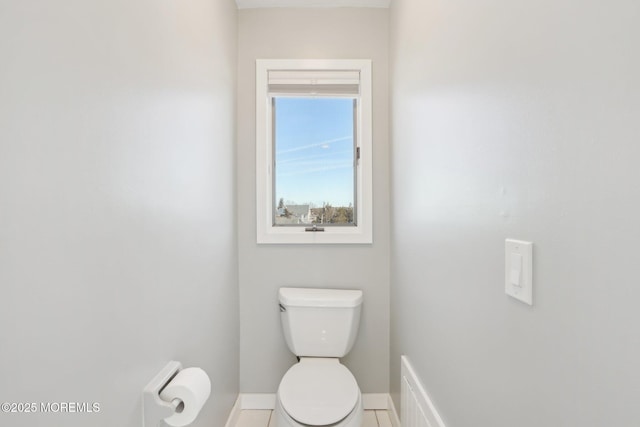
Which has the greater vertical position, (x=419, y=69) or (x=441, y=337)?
(x=419, y=69)

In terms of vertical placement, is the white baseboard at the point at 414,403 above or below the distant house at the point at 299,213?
below

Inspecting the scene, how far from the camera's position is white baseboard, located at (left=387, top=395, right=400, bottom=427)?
1.83m

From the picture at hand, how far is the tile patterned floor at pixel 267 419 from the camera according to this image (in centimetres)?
193

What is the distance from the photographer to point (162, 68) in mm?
1061

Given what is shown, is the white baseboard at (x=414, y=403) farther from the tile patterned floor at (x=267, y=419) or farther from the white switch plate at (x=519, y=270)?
the white switch plate at (x=519, y=270)

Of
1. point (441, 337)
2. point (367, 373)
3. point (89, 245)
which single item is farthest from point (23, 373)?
point (367, 373)

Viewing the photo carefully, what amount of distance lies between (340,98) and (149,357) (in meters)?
1.76

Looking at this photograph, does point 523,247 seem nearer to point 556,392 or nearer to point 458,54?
point 556,392

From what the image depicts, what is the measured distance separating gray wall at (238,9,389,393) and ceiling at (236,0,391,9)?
0.03m

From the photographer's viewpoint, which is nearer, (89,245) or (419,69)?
(89,245)

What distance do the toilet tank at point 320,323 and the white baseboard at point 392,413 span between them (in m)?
0.42

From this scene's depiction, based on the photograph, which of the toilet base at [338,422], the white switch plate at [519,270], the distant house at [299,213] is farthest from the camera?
the distant house at [299,213]

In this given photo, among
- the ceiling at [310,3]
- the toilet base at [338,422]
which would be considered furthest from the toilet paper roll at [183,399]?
the ceiling at [310,3]

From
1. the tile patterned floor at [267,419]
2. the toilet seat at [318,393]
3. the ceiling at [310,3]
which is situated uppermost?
the ceiling at [310,3]
